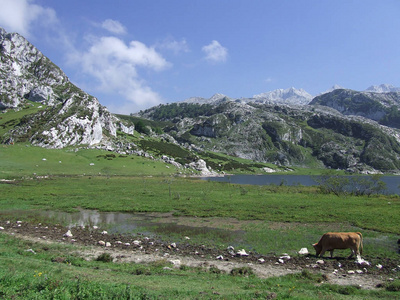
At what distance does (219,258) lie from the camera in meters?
17.0

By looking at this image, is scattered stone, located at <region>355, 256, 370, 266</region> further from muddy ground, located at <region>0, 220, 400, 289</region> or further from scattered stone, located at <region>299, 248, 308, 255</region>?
scattered stone, located at <region>299, 248, 308, 255</region>

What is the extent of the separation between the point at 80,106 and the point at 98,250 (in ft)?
562

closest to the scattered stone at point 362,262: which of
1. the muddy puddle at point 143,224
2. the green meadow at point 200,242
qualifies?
the green meadow at point 200,242

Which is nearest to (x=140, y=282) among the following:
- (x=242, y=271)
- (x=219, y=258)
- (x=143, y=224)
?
(x=242, y=271)

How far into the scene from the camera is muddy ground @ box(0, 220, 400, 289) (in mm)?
14477

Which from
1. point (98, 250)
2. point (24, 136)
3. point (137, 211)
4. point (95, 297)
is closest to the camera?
point (95, 297)

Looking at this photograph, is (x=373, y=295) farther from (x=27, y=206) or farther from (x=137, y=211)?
(x=27, y=206)

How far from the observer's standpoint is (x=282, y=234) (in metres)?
23.5

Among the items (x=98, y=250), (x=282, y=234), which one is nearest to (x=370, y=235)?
(x=282, y=234)

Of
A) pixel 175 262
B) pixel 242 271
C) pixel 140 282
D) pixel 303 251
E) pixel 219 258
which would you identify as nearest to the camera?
pixel 140 282

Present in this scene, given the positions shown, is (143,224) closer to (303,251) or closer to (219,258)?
(219,258)

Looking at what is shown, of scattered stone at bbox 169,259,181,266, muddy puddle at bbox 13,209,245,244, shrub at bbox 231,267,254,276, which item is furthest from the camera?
muddy puddle at bbox 13,209,245,244

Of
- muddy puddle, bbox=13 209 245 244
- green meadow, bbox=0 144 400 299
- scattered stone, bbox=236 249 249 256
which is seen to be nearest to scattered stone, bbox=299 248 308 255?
green meadow, bbox=0 144 400 299

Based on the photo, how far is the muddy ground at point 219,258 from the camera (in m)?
14.5
